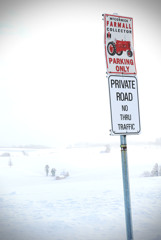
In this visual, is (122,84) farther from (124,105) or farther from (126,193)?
(126,193)

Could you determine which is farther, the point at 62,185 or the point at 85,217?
the point at 62,185

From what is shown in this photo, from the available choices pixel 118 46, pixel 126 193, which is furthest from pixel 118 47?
pixel 126 193

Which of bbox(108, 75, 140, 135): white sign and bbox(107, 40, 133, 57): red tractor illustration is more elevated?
bbox(107, 40, 133, 57): red tractor illustration

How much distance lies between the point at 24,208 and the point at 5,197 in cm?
127

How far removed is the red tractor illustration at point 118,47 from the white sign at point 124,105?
26cm

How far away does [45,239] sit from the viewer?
540 centimetres

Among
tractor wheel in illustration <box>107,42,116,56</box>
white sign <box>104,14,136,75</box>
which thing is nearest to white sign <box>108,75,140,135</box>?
white sign <box>104,14,136,75</box>

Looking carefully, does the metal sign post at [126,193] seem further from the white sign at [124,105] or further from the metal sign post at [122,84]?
the white sign at [124,105]

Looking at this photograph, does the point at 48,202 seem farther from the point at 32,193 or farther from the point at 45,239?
the point at 45,239

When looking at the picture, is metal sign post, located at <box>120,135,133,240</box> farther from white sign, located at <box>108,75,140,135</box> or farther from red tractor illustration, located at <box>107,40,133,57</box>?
red tractor illustration, located at <box>107,40,133,57</box>

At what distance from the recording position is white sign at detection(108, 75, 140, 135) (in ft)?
9.79

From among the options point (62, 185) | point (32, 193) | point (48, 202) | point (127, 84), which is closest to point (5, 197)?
point (32, 193)

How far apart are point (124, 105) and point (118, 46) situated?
63 cm

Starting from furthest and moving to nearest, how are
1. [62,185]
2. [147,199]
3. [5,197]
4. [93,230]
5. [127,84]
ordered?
[62,185] → [5,197] → [147,199] → [93,230] → [127,84]
